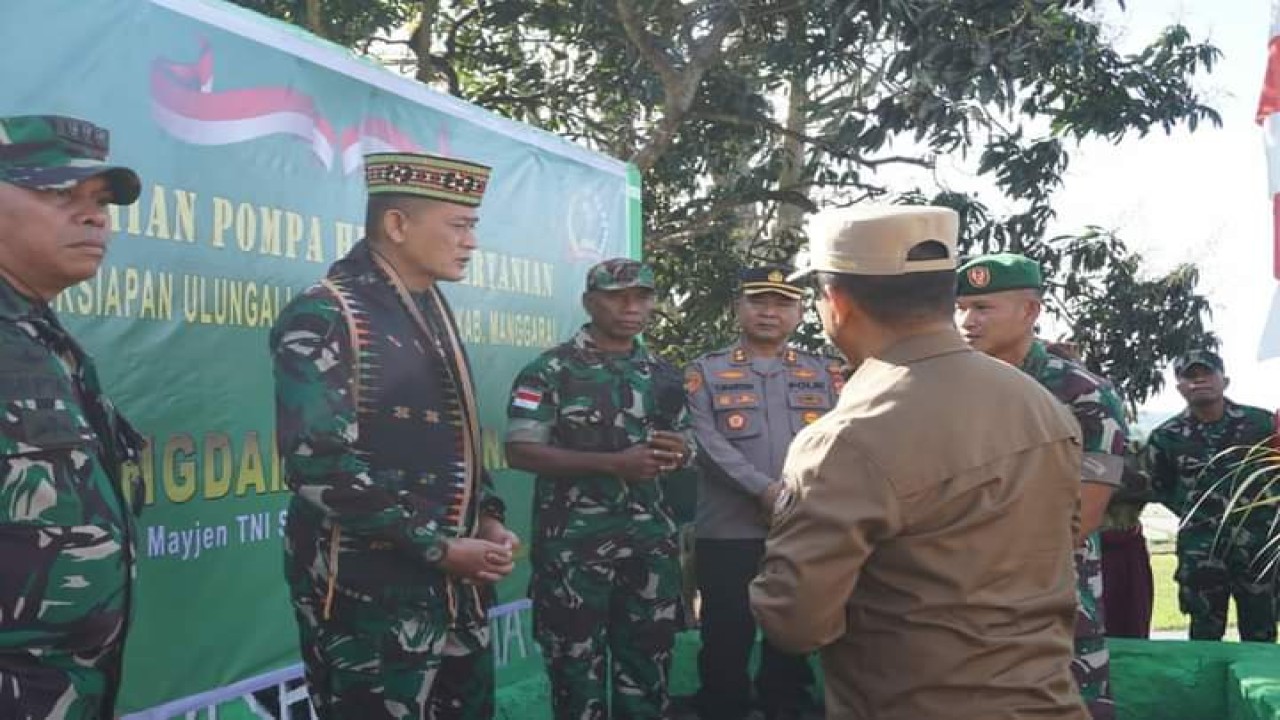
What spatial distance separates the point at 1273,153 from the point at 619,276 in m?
2.50

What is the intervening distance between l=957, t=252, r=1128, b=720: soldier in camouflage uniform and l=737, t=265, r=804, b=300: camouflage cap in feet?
5.30

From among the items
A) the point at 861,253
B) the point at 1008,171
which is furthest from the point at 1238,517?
the point at 861,253

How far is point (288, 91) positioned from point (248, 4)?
3.46 meters

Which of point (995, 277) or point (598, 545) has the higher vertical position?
point (995, 277)

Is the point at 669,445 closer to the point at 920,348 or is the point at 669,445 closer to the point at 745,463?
the point at 745,463

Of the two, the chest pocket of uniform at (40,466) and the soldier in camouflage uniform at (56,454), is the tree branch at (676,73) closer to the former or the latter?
the soldier in camouflage uniform at (56,454)

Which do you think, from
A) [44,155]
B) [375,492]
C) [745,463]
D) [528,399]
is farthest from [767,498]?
[44,155]

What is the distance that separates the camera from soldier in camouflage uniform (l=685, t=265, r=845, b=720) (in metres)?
5.48

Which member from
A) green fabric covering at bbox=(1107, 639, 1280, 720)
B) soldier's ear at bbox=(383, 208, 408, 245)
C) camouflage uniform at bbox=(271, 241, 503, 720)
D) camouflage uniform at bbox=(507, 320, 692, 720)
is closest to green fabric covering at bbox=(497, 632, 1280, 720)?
green fabric covering at bbox=(1107, 639, 1280, 720)

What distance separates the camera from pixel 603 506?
4.59 meters

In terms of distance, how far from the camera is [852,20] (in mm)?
7113

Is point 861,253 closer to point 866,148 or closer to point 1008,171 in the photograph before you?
point 866,148

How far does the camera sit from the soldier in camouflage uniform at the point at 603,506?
14.9 ft

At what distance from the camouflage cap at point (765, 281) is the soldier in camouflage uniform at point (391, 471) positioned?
2.45m
